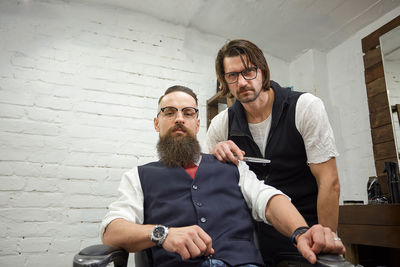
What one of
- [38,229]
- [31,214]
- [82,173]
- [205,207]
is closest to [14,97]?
[82,173]

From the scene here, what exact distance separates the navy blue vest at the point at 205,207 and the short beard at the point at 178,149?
0.06m

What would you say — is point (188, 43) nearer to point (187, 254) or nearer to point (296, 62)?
point (296, 62)

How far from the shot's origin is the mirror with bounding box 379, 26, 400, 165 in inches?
99.8

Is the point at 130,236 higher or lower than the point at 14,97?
lower

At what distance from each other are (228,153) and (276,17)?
2.05m

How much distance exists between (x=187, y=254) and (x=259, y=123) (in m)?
0.92

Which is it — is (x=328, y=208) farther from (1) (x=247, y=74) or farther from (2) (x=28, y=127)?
(2) (x=28, y=127)

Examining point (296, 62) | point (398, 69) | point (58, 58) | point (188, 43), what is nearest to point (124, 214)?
point (58, 58)

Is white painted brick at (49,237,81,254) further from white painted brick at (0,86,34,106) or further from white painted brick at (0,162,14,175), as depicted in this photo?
white painted brick at (0,86,34,106)

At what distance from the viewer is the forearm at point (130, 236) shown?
1.04 meters

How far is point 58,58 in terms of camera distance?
2533mm

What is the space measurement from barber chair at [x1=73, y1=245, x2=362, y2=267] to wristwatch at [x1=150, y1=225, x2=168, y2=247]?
12 cm

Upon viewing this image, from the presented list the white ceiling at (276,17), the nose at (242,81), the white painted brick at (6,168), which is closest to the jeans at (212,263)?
the nose at (242,81)

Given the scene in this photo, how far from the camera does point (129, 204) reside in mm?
1229
